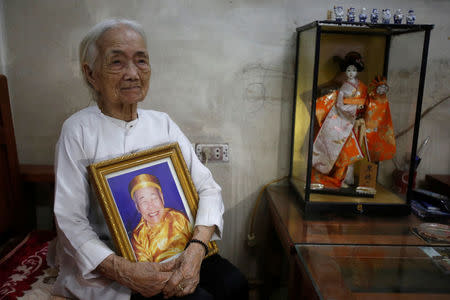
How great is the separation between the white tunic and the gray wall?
44 cm

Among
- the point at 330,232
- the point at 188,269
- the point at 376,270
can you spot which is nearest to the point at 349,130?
the point at 330,232

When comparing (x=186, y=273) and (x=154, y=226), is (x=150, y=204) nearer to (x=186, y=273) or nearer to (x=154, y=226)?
(x=154, y=226)

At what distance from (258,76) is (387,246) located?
3.14 feet

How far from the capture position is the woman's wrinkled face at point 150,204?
1100 mm

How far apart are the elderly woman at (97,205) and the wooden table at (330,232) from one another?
9.6 inches

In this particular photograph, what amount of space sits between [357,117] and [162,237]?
995mm

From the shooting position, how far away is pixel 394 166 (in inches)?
62.4

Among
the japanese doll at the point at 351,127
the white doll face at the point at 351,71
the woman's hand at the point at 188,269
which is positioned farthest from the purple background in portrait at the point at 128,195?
the white doll face at the point at 351,71

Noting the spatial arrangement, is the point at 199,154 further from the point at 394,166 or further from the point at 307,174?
the point at 394,166

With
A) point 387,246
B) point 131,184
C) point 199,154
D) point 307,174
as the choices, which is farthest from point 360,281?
point 199,154

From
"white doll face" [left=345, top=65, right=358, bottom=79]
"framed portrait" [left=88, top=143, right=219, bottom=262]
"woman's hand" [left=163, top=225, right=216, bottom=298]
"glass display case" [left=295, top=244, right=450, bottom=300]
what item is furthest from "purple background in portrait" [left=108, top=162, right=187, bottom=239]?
"white doll face" [left=345, top=65, right=358, bottom=79]

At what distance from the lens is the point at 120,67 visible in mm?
1096

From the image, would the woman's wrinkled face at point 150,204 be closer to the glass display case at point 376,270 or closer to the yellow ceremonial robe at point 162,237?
the yellow ceremonial robe at point 162,237

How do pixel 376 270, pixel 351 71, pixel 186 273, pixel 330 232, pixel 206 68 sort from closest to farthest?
pixel 376 270 < pixel 186 273 < pixel 330 232 < pixel 351 71 < pixel 206 68
